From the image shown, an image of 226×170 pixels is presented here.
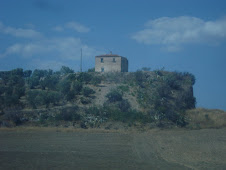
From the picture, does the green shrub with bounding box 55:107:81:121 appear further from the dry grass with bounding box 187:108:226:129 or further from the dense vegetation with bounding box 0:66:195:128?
the dry grass with bounding box 187:108:226:129

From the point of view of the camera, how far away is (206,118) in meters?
37.2

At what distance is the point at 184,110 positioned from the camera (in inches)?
1613

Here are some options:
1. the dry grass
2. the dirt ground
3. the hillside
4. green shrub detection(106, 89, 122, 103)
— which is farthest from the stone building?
the dirt ground

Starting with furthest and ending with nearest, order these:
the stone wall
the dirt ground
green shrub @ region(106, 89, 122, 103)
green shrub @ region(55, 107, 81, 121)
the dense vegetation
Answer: the stone wall → green shrub @ region(106, 89, 122, 103) → the dense vegetation → green shrub @ region(55, 107, 81, 121) → the dirt ground

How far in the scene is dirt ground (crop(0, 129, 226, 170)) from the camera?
1412cm

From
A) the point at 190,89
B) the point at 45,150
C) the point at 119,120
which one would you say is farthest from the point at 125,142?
the point at 190,89

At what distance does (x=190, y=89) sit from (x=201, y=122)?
14351mm

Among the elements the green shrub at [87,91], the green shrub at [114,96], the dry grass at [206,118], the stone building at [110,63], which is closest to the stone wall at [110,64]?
the stone building at [110,63]

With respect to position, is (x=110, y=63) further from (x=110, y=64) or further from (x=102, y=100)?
(x=102, y=100)

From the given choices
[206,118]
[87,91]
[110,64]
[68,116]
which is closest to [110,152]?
[68,116]

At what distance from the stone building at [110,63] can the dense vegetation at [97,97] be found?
4.45 metres

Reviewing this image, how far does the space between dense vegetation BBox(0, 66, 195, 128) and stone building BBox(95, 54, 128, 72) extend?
14.6ft

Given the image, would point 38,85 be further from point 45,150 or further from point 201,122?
point 45,150

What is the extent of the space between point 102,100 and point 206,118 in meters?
15.3
